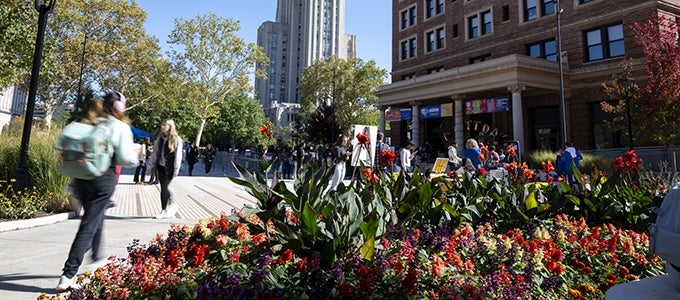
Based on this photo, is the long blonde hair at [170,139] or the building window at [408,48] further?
the building window at [408,48]

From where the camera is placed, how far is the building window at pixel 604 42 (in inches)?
910

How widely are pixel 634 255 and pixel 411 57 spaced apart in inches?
1391

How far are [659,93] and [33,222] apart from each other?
23.5 m

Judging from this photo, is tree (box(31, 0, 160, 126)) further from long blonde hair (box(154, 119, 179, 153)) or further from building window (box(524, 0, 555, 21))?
building window (box(524, 0, 555, 21))

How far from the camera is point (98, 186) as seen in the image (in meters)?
3.60

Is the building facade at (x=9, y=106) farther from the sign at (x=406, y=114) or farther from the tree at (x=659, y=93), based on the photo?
the tree at (x=659, y=93)

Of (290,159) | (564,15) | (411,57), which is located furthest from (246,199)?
(411,57)

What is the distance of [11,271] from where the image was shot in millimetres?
3875

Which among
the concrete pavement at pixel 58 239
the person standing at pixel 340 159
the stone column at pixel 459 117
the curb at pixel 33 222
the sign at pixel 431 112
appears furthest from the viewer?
the sign at pixel 431 112

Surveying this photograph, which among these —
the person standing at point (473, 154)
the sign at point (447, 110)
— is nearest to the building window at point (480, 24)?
the sign at point (447, 110)

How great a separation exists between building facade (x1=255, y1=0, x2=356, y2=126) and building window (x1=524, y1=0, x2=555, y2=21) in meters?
103

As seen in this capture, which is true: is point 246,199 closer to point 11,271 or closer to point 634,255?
point 11,271

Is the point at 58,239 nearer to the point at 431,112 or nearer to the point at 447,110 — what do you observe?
the point at 447,110

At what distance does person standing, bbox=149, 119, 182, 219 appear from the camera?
287 inches
